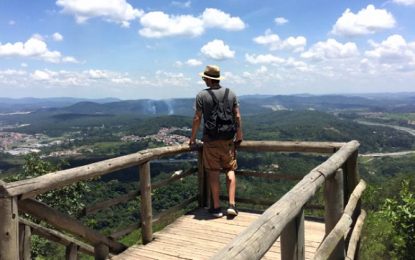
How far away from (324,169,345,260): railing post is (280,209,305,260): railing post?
0.96m

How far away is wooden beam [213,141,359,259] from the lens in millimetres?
1467

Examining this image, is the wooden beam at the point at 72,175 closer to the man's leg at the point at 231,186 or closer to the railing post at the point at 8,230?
the railing post at the point at 8,230

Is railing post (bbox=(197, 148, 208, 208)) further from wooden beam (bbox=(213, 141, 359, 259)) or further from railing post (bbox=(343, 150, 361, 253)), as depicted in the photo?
wooden beam (bbox=(213, 141, 359, 259))

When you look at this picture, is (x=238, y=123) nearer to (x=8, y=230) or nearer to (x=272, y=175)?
(x=272, y=175)

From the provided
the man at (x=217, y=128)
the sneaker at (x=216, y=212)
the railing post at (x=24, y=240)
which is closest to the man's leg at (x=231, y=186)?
the man at (x=217, y=128)

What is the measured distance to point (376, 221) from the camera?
12.0 metres

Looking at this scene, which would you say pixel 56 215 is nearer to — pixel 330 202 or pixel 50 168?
pixel 330 202

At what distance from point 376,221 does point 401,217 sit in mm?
4818

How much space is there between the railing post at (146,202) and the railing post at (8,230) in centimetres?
193

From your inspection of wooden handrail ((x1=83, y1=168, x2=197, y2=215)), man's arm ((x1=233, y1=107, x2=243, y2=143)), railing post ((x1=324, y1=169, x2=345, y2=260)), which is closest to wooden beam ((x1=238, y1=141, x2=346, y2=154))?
man's arm ((x1=233, y1=107, x2=243, y2=143))

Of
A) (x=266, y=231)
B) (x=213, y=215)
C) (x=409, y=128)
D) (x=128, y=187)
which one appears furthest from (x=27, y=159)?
(x=409, y=128)

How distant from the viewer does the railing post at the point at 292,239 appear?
6.80ft

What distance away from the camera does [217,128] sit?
4895 millimetres

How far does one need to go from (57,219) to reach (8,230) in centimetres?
66
